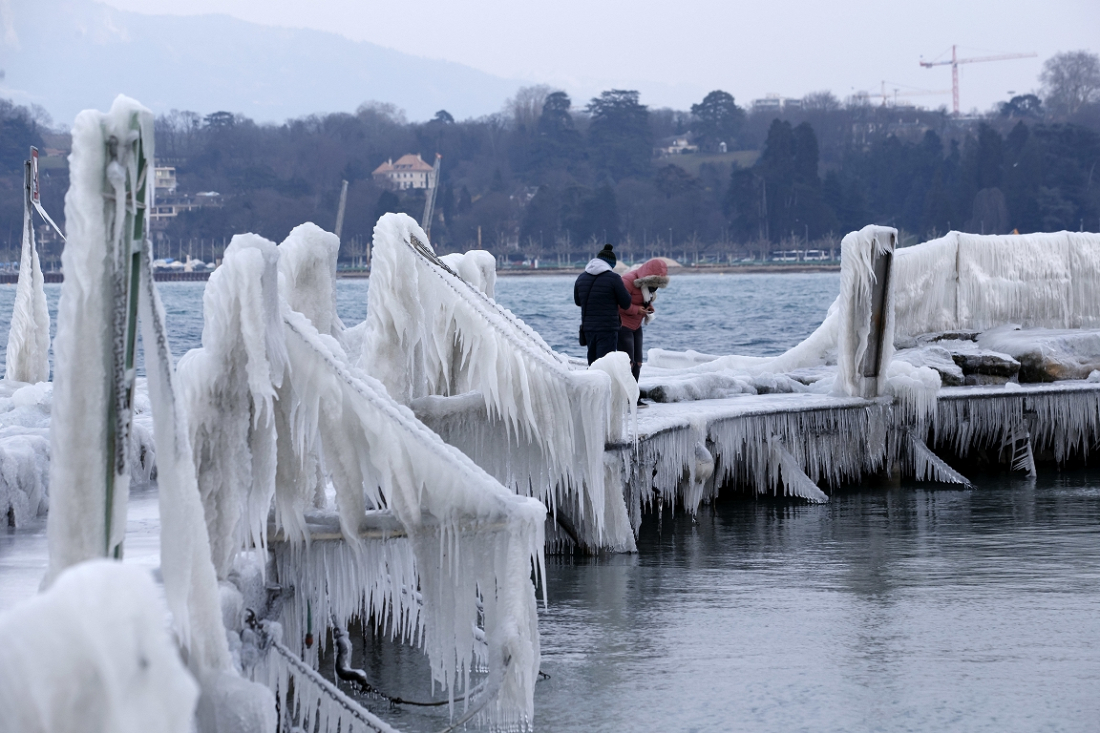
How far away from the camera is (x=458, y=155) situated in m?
184

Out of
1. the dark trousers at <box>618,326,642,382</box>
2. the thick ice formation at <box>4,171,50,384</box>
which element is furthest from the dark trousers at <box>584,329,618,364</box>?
the thick ice formation at <box>4,171,50,384</box>

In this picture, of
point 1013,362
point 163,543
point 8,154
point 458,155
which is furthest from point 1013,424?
point 458,155

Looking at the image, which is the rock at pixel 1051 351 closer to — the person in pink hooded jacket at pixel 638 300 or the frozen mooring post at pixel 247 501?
the person in pink hooded jacket at pixel 638 300

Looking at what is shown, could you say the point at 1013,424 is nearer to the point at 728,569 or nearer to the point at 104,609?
the point at 728,569

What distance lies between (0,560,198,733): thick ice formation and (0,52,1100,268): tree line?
422 feet

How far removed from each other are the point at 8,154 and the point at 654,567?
431ft

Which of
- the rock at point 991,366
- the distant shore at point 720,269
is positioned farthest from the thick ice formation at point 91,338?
the distant shore at point 720,269

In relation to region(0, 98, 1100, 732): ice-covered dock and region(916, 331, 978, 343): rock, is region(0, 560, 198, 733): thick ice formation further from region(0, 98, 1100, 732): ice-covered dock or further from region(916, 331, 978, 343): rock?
region(916, 331, 978, 343): rock

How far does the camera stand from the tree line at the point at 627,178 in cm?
14462

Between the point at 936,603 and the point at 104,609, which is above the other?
the point at 104,609

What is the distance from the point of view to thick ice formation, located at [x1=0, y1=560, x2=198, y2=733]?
213 centimetres

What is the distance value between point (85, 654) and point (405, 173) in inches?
6585

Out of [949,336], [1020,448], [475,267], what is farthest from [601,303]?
[949,336]

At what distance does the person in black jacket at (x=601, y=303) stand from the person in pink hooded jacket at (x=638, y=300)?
2.18ft
